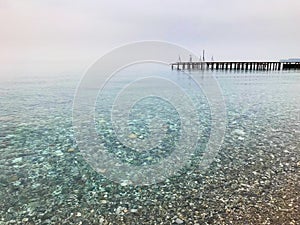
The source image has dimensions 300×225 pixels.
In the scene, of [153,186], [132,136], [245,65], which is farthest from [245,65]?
[153,186]

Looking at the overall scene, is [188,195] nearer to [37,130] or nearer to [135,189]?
[135,189]

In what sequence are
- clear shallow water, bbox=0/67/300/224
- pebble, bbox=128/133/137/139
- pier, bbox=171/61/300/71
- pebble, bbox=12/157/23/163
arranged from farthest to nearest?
pier, bbox=171/61/300/71 < pebble, bbox=128/133/137/139 < pebble, bbox=12/157/23/163 < clear shallow water, bbox=0/67/300/224

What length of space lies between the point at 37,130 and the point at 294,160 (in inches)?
313

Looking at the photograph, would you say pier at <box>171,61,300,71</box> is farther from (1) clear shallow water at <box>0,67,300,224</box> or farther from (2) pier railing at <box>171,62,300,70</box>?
(1) clear shallow water at <box>0,67,300,224</box>

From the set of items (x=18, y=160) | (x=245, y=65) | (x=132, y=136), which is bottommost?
(x=245, y=65)

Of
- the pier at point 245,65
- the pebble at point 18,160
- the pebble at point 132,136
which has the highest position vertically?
the pebble at point 18,160

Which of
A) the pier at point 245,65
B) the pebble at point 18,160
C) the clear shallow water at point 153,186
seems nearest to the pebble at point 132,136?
the clear shallow water at point 153,186

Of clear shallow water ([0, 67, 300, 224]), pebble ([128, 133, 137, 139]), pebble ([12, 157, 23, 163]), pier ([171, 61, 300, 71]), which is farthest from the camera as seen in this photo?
pier ([171, 61, 300, 71])

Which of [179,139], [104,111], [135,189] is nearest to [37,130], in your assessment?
[104,111]

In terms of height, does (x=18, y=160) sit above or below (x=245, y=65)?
above

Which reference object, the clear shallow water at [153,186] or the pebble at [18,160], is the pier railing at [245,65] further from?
the pebble at [18,160]

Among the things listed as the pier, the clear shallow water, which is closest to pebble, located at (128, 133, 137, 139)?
the clear shallow water

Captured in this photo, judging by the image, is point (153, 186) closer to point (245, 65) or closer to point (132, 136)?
point (132, 136)

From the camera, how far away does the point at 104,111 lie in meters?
12.6
